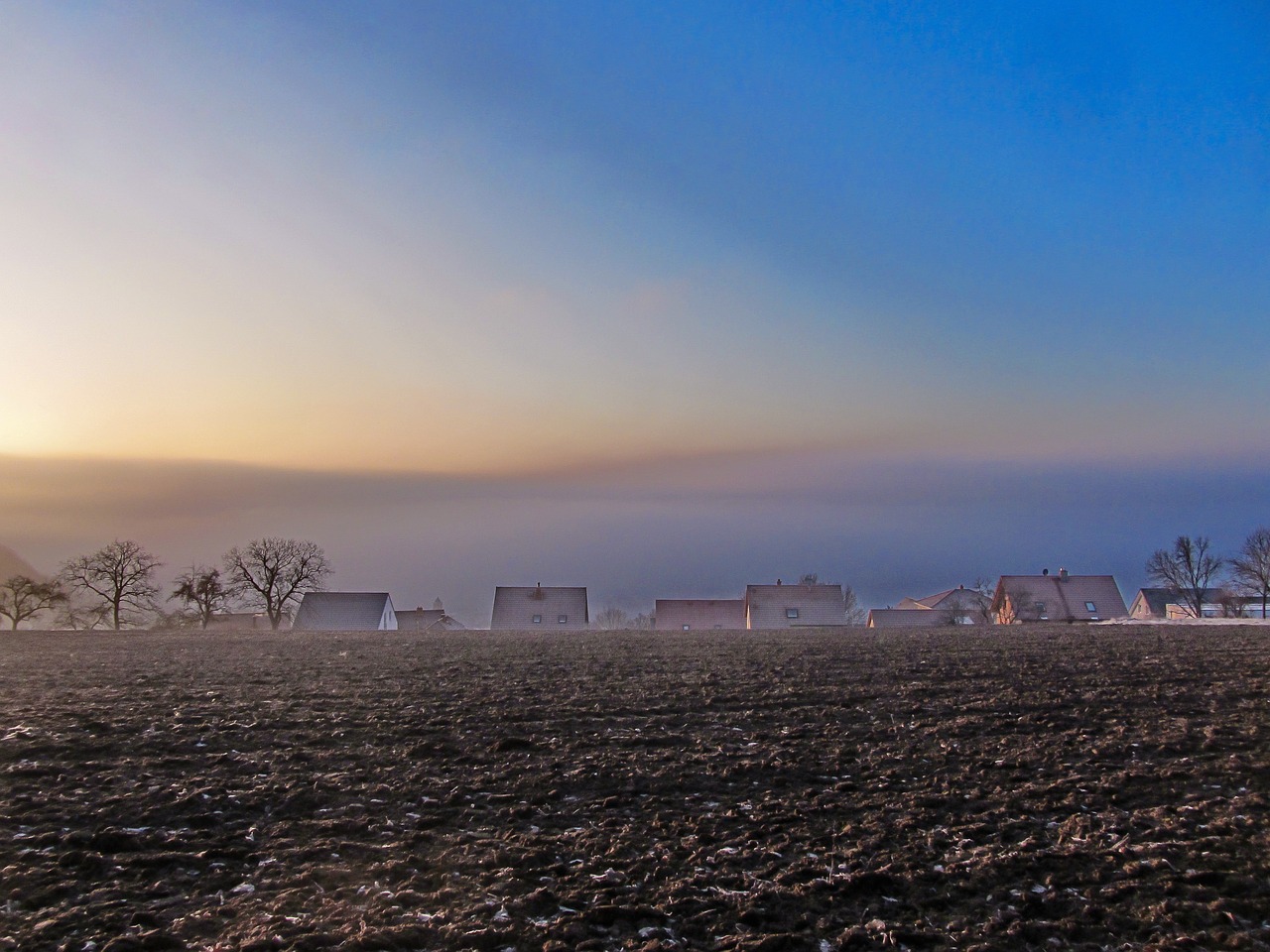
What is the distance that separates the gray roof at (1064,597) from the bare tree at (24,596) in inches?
3189

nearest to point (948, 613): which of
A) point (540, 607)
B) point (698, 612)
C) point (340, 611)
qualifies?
point (698, 612)

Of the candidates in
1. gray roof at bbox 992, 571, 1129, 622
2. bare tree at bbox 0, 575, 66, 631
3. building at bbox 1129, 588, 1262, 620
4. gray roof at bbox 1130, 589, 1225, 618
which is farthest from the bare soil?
gray roof at bbox 1130, 589, 1225, 618

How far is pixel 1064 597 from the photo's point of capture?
77.9 meters

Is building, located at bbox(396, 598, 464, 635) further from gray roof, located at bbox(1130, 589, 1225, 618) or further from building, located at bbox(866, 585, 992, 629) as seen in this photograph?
gray roof, located at bbox(1130, 589, 1225, 618)

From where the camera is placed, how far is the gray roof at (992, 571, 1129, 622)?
76375mm

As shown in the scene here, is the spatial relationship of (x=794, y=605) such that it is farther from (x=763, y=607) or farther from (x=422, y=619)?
(x=422, y=619)

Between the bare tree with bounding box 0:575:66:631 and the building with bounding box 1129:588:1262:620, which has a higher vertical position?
the bare tree with bounding box 0:575:66:631

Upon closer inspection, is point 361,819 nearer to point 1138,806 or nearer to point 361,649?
point 1138,806

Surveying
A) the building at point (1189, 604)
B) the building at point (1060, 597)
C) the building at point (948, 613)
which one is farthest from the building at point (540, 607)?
the building at point (1189, 604)

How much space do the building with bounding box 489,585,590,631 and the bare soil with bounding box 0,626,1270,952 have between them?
194ft

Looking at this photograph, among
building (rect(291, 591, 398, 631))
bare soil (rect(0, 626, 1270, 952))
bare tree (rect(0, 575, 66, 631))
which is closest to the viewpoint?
bare soil (rect(0, 626, 1270, 952))

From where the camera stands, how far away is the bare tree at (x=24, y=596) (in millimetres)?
62250

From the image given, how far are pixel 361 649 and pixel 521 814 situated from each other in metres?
20.1

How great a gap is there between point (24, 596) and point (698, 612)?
57.0m
